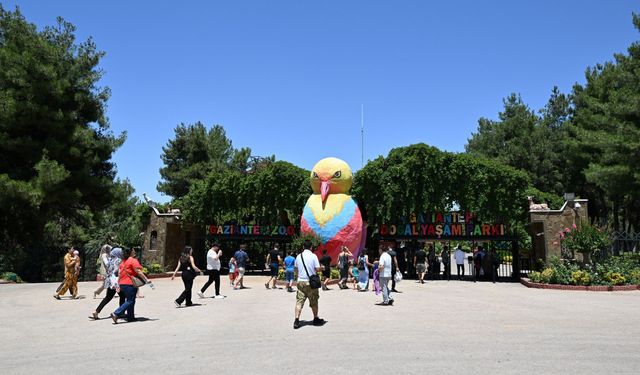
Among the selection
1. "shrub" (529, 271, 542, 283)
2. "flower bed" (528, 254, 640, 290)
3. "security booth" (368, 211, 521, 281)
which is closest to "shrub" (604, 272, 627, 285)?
"flower bed" (528, 254, 640, 290)

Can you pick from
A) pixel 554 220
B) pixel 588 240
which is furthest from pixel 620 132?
pixel 588 240

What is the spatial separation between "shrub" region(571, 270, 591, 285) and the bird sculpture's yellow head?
9593 millimetres

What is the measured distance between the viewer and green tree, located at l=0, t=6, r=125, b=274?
20.6m

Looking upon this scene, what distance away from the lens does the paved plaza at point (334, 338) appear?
5.99 meters

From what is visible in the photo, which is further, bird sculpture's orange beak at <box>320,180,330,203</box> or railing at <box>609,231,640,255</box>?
bird sculpture's orange beak at <box>320,180,330,203</box>

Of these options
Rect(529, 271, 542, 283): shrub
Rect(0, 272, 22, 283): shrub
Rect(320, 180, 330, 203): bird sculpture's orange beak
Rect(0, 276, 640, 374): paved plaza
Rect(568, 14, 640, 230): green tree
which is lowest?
Rect(0, 276, 640, 374): paved plaza

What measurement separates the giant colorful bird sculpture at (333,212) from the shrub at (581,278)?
8166mm

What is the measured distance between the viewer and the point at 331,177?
21.4 m

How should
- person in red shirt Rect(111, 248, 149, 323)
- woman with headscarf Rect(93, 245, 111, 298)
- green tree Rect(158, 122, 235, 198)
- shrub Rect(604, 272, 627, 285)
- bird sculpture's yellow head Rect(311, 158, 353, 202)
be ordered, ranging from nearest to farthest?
1. person in red shirt Rect(111, 248, 149, 323)
2. woman with headscarf Rect(93, 245, 111, 298)
3. shrub Rect(604, 272, 627, 285)
4. bird sculpture's yellow head Rect(311, 158, 353, 202)
5. green tree Rect(158, 122, 235, 198)

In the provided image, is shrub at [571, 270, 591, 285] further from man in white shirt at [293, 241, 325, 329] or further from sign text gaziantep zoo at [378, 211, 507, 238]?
man in white shirt at [293, 241, 325, 329]

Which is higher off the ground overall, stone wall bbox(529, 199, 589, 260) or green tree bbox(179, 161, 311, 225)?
green tree bbox(179, 161, 311, 225)

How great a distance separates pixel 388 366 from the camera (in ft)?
19.3

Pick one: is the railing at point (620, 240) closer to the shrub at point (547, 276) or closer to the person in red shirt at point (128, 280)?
the shrub at point (547, 276)

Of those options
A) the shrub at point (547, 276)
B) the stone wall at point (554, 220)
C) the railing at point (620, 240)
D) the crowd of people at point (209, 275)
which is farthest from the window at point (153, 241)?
the railing at point (620, 240)
